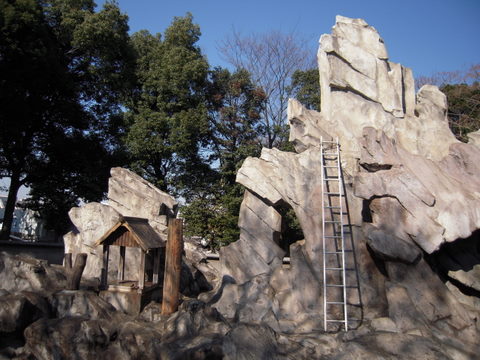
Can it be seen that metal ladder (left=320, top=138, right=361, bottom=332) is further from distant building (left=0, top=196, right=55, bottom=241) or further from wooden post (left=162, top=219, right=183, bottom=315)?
distant building (left=0, top=196, right=55, bottom=241)

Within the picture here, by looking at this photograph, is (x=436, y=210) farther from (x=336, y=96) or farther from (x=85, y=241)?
(x=85, y=241)

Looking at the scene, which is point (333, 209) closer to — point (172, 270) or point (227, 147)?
point (172, 270)

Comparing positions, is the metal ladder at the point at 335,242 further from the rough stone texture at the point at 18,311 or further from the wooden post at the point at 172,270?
the rough stone texture at the point at 18,311

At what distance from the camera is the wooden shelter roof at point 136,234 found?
32.4ft

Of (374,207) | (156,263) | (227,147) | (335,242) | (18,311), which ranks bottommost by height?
(18,311)

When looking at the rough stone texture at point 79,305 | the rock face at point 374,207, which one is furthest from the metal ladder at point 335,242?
the rough stone texture at point 79,305

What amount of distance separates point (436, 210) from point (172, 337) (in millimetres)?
6611

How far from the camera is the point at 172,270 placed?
9555mm

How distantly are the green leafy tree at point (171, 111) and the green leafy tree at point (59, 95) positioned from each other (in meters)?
1.24

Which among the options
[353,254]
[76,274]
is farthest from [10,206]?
[353,254]

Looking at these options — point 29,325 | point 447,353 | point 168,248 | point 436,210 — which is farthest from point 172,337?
point 436,210

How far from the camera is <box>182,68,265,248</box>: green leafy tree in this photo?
1758 centimetres

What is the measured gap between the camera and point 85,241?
13.7 meters

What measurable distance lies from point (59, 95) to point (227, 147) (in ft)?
27.0
